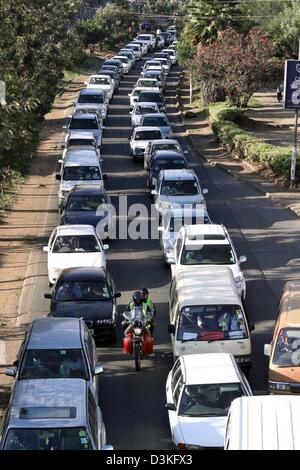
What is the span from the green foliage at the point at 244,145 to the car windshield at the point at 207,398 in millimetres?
22301

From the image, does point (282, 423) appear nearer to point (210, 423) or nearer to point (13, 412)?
point (210, 423)

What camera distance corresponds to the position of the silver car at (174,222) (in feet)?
81.5

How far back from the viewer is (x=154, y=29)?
12031cm

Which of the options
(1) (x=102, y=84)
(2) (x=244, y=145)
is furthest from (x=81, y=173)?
(1) (x=102, y=84)

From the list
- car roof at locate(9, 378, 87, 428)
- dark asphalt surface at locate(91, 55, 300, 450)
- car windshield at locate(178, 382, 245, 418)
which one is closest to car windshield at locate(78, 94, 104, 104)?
dark asphalt surface at locate(91, 55, 300, 450)

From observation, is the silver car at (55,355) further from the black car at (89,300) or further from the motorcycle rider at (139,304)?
the black car at (89,300)

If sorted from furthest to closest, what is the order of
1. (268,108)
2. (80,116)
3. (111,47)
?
(111,47)
(268,108)
(80,116)

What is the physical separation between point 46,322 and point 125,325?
2421 millimetres

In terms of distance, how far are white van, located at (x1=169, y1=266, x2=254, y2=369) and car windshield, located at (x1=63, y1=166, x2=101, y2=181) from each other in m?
14.6

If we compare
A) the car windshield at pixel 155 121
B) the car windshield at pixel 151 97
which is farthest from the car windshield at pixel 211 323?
the car windshield at pixel 151 97

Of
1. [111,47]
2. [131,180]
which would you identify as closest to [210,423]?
[131,180]

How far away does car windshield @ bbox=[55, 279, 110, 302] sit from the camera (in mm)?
19953

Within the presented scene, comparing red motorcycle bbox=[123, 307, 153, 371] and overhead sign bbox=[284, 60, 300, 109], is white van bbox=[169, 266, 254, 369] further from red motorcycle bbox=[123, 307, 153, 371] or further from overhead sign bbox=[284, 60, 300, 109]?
overhead sign bbox=[284, 60, 300, 109]

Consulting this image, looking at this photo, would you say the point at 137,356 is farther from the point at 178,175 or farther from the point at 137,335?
the point at 178,175
